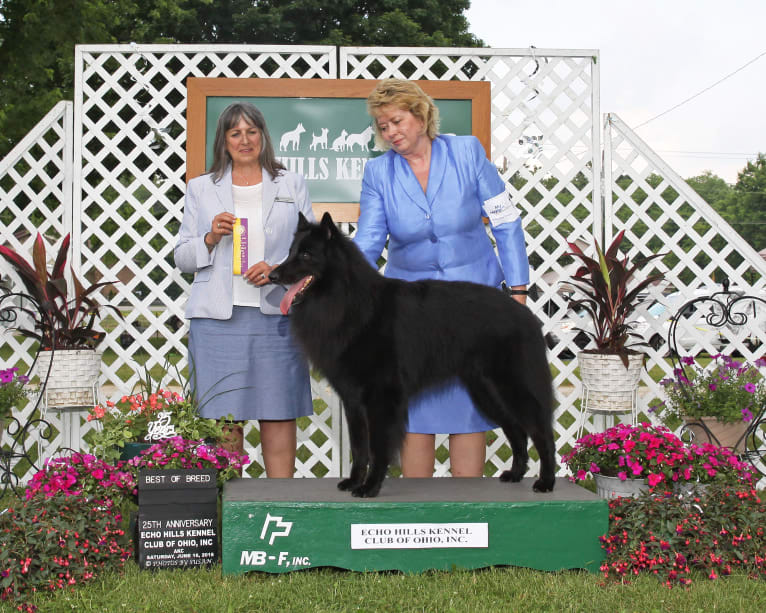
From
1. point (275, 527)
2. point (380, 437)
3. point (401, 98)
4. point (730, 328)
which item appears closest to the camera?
point (275, 527)

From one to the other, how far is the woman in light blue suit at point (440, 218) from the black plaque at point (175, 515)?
2.90 feet

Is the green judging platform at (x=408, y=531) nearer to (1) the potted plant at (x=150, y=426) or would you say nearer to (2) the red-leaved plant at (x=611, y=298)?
(1) the potted plant at (x=150, y=426)

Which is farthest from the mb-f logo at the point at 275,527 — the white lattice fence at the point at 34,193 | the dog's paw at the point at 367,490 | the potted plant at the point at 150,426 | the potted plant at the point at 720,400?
the potted plant at the point at 720,400

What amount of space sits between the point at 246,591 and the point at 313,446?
76.1 inches

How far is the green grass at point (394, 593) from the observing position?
2262 mm

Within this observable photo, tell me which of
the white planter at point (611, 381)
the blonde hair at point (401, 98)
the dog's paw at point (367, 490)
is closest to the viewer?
the dog's paw at point (367, 490)

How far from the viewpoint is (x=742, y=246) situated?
13.8 feet

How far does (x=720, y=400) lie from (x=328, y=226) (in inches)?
103

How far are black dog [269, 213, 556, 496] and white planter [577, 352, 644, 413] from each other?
3.55 ft

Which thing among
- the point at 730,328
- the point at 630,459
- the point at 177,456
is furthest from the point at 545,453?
the point at 730,328

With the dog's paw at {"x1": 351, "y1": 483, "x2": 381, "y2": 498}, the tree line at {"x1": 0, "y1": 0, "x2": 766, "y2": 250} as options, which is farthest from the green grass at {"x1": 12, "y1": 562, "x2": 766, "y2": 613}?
the tree line at {"x1": 0, "y1": 0, "x2": 766, "y2": 250}

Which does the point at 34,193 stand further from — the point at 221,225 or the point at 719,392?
the point at 719,392

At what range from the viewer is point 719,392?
383cm

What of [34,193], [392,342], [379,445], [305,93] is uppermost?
[305,93]
